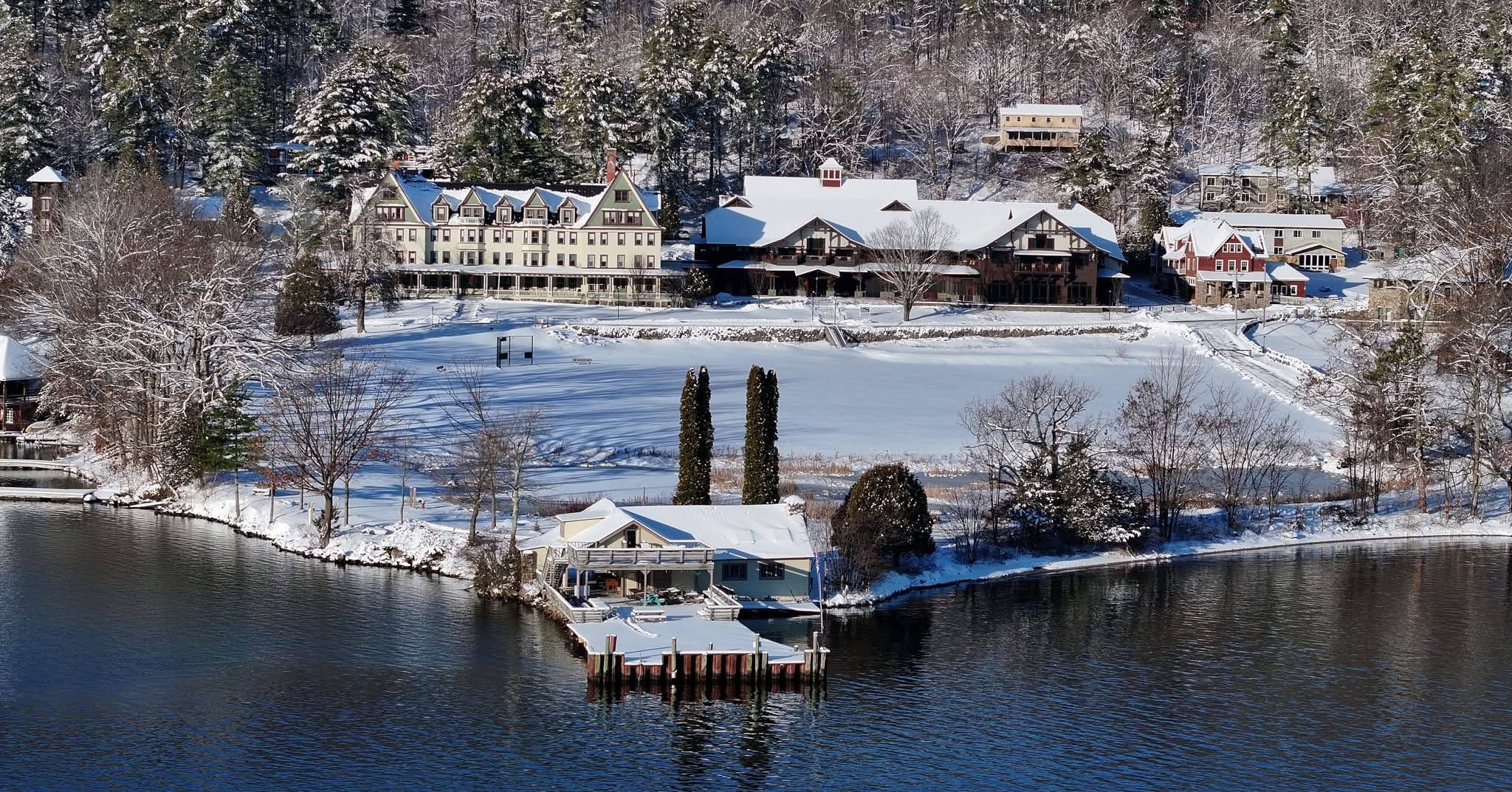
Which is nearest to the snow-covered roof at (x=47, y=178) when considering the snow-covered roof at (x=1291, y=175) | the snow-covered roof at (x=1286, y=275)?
the snow-covered roof at (x=1286, y=275)

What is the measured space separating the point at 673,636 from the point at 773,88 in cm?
8472

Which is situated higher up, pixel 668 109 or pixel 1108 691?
pixel 668 109

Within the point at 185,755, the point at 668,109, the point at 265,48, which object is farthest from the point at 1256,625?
A: the point at 265,48

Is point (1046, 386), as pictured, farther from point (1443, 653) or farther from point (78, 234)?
point (78, 234)

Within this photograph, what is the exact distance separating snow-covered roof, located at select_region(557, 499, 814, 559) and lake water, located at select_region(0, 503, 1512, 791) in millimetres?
2541

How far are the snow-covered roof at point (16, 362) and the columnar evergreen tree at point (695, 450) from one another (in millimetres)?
34513

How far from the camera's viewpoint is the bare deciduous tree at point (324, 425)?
4966cm

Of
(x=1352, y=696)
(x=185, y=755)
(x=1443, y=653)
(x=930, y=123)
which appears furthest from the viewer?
(x=930, y=123)

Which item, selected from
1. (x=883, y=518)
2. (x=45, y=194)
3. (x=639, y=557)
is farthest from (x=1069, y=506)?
(x=45, y=194)

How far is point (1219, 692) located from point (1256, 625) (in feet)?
20.6

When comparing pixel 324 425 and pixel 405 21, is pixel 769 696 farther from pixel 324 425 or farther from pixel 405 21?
pixel 405 21

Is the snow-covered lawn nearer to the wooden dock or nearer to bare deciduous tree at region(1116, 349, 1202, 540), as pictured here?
bare deciduous tree at region(1116, 349, 1202, 540)

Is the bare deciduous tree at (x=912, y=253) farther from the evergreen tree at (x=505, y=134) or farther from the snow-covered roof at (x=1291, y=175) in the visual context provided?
the snow-covered roof at (x=1291, y=175)

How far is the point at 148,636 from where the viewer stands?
39.2m
